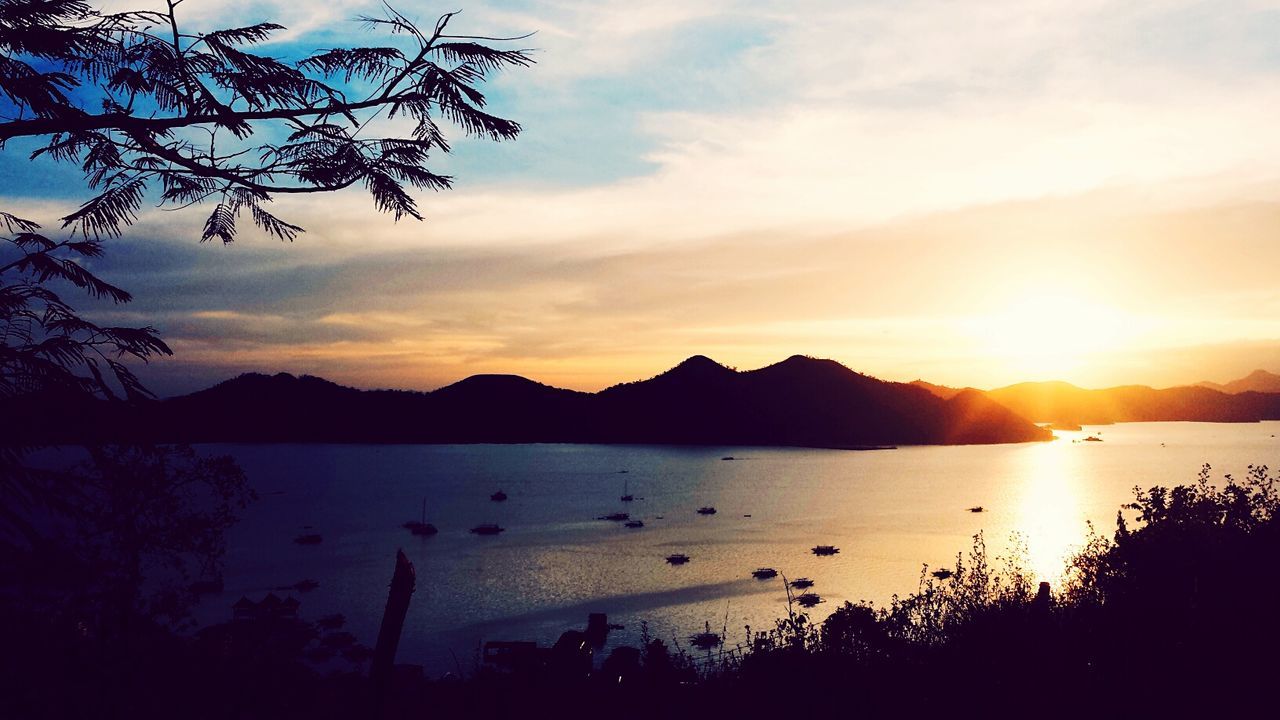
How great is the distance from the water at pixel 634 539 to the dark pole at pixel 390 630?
21152 mm

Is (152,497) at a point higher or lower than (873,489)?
higher

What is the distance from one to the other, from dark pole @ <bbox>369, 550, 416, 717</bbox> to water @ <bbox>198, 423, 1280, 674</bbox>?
2115cm

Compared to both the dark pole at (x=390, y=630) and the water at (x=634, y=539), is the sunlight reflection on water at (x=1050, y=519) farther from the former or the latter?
the dark pole at (x=390, y=630)

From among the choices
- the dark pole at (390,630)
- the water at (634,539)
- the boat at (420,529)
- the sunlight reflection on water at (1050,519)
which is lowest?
the sunlight reflection on water at (1050,519)

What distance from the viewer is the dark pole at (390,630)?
13.2 feet

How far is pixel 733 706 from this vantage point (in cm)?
739

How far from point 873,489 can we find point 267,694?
14729 cm

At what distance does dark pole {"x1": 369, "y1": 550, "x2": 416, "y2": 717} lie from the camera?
4.02 m

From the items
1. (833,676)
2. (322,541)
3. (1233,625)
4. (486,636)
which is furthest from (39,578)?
(322,541)

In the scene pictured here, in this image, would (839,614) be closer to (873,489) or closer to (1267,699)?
(1267,699)

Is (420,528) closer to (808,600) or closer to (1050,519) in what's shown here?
(808,600)

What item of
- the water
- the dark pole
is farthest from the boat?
the dark pole

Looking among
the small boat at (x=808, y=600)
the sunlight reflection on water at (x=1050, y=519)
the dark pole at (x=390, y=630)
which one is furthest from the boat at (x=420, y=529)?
the dark pole at (x=390, y=630)

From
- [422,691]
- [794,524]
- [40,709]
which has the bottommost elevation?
[794,524]
